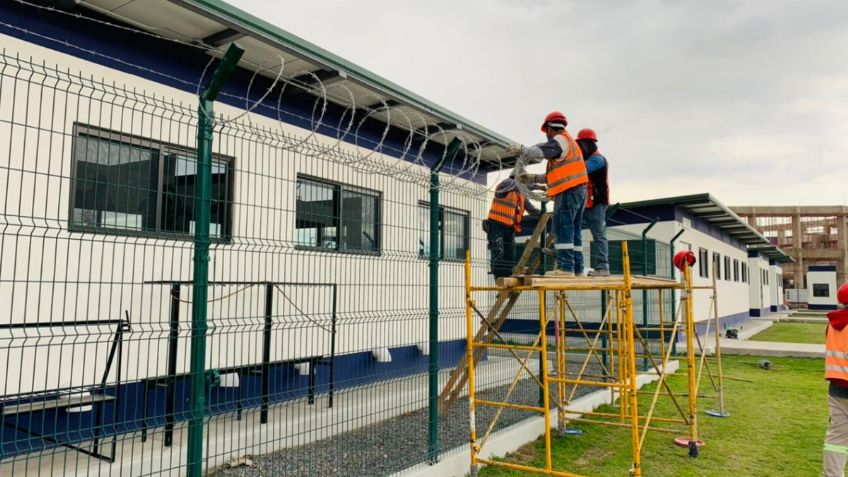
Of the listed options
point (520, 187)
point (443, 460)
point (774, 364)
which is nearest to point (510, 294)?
point (520, 187)

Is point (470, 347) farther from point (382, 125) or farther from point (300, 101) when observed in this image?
point (382, 125)

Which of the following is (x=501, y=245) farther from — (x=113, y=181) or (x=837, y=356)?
(x=113, y=181)

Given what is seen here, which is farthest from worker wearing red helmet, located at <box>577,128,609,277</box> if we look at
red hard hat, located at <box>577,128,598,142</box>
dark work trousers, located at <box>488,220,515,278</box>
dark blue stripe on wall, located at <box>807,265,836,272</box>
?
dark blue stripe on wall, located at <box>807,265,836,272</box>

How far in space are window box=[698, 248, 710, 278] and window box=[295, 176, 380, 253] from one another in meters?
15.3

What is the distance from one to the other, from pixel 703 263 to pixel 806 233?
41853mm

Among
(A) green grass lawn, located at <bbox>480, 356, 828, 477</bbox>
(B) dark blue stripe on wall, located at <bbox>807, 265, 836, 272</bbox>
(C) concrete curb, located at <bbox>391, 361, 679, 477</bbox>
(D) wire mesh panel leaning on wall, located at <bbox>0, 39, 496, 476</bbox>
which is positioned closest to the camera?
(D) wire mesh panel leaning on wall, located at <bbox>0, 39, 496, 476</bbox>

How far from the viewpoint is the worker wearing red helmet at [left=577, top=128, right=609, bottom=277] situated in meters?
6.30

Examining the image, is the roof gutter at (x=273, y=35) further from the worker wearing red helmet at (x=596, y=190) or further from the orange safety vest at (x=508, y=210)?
the orange safety vest at (x=508, y=210)

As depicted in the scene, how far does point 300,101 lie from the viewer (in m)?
7.88

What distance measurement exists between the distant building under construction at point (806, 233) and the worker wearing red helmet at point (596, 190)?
4575 centimetres

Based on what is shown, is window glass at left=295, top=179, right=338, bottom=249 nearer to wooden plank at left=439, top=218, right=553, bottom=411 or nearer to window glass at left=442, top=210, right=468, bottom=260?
window glass at left=442, top=210, right=468, bottom=260

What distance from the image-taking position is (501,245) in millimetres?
7477

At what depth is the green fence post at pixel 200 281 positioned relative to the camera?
3402 mm

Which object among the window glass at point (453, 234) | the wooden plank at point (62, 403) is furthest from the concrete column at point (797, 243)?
the wooden plank at point (62, 403)
